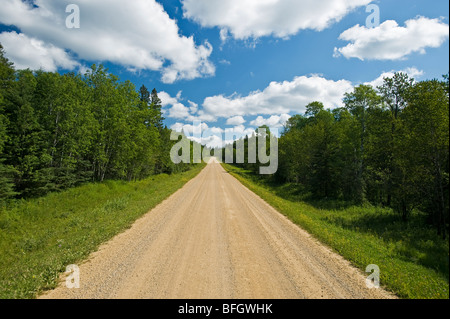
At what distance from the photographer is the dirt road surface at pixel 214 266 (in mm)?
4520

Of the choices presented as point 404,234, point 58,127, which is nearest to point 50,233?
point 58,127

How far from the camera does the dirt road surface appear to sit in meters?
4.52

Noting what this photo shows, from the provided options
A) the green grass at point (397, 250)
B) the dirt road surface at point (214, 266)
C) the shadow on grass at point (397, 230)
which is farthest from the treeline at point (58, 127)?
the shadow on grass at point (397, 230)

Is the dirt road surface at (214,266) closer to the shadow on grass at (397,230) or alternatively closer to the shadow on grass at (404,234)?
the shadow on grass at (397,230)

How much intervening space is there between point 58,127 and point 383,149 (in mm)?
28412

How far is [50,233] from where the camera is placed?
9.76 meters

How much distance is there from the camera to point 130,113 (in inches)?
978

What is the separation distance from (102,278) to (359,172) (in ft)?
71.6

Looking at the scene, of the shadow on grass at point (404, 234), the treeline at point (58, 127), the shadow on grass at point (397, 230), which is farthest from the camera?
the treeline at point (58, 127)

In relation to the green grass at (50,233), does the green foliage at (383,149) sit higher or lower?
higher

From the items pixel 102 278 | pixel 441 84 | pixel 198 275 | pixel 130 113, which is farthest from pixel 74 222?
pixel 441 84

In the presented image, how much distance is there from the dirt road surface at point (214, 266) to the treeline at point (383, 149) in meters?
6.07

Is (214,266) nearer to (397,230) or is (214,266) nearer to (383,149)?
(397,230)
